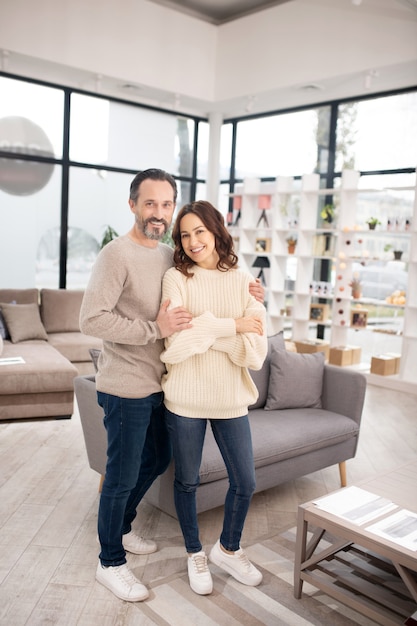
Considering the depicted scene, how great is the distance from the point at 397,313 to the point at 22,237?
4.51m

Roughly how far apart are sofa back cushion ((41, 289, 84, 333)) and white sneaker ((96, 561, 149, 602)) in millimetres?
4023

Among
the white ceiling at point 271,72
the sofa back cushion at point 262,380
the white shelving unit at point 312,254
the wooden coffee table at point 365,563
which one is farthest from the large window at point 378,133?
the wooden coffee table at point 365,563

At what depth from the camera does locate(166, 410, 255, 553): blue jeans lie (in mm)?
2213

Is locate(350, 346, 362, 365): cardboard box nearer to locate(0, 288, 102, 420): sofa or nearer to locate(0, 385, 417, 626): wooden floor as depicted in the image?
locate(0, 385, 417, 626): wooden floor

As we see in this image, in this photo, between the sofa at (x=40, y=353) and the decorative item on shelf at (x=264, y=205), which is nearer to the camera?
the sofa at (x=40, y=353)

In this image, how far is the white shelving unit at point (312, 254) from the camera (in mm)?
6363

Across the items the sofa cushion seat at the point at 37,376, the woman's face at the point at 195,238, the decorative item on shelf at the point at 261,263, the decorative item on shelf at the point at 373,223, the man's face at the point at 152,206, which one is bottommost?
the sofa cushion seat at the point at 37,376

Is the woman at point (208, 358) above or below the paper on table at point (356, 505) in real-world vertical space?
above

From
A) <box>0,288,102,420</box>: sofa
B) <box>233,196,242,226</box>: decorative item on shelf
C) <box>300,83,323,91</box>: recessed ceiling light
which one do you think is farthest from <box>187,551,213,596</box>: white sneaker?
<box>233,196,242,226</box>: decorative item on shelf

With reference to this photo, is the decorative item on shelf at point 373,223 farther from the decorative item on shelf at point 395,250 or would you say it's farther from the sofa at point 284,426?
the sofa at point 284,426

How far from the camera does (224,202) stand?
889 cm

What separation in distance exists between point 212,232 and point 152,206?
0.25m

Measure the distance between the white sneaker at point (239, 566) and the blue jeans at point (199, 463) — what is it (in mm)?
108

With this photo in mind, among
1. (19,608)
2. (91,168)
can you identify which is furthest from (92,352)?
(91,168)
